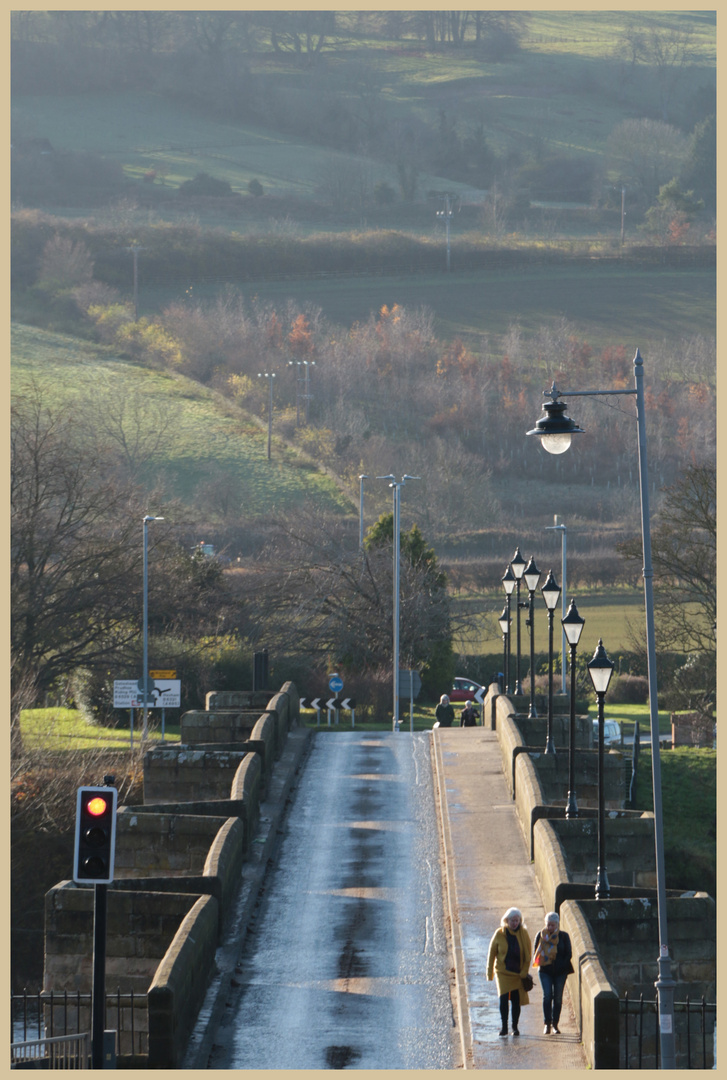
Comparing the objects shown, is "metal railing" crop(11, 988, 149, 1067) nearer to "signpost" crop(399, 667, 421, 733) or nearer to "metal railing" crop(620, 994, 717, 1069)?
"metal railing" crop(620, 994, 717, 1069)

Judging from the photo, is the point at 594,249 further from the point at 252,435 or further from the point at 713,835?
the point at 713,835

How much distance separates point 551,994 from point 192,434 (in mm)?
93568

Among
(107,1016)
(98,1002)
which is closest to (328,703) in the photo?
(107,1016)

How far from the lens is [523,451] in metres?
142

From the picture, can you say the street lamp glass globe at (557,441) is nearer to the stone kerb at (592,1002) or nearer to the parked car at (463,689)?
the stone kerb at (592,1002)

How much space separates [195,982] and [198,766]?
11027 millimetres

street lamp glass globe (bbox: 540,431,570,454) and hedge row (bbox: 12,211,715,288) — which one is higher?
hedge row (bbox: 12,211,715,288)

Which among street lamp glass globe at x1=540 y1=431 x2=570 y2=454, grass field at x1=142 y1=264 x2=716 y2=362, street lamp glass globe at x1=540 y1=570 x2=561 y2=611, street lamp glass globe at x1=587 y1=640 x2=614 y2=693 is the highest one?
grass field at x1=142 y1=264 x2=716 y2=362

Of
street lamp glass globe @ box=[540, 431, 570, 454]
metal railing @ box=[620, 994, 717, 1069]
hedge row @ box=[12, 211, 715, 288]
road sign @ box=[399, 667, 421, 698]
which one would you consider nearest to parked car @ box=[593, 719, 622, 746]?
road sign @ box=[399, 667, 421, 698]

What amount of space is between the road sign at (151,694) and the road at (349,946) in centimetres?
1755

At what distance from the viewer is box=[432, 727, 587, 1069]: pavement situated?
47.4 ft

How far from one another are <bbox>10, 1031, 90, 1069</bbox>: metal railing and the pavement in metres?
4.05

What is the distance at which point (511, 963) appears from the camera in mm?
14914

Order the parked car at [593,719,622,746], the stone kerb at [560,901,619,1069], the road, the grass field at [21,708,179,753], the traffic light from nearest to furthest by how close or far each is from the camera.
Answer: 1. the traffic light
2. the stone kerb at [560,901,619,1069]
3. the road
4. the grass field at [21,708,179,753]
5. the parked car at [593,719,622,746]
